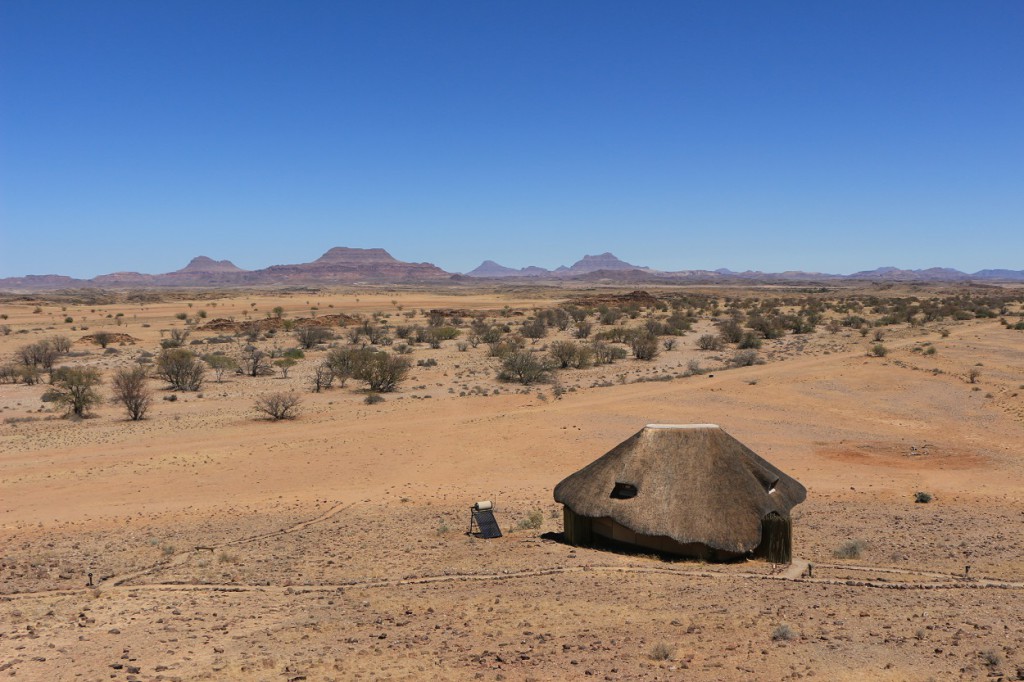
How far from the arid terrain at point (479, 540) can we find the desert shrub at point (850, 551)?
6cm

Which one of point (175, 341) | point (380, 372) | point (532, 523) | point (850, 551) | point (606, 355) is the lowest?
point (532, 523)

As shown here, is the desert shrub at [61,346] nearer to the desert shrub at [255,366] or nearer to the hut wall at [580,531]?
the desert shrub at [255,366]

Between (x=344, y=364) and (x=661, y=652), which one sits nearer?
(x=661, y=652)

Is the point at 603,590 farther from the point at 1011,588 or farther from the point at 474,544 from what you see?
the point at 1011,588

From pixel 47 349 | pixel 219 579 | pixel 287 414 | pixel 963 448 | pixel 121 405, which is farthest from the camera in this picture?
pixel 47 349

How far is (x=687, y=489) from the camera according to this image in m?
12.9

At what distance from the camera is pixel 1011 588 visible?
34.3 ft

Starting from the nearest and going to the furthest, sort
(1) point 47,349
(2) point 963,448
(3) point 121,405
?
(2) point 963,448, (3) point 121,405, (1) point 47,349

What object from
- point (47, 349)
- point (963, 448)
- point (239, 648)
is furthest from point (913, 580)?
point (47, 349)

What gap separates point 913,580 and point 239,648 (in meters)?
9.91

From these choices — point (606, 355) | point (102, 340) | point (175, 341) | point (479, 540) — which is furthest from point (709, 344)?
point (102, 340)

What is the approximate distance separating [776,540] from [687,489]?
171cm

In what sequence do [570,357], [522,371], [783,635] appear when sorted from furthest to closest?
[570,357]
[522,371]
[783,635]

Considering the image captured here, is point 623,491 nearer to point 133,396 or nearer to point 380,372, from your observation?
point 133,396
